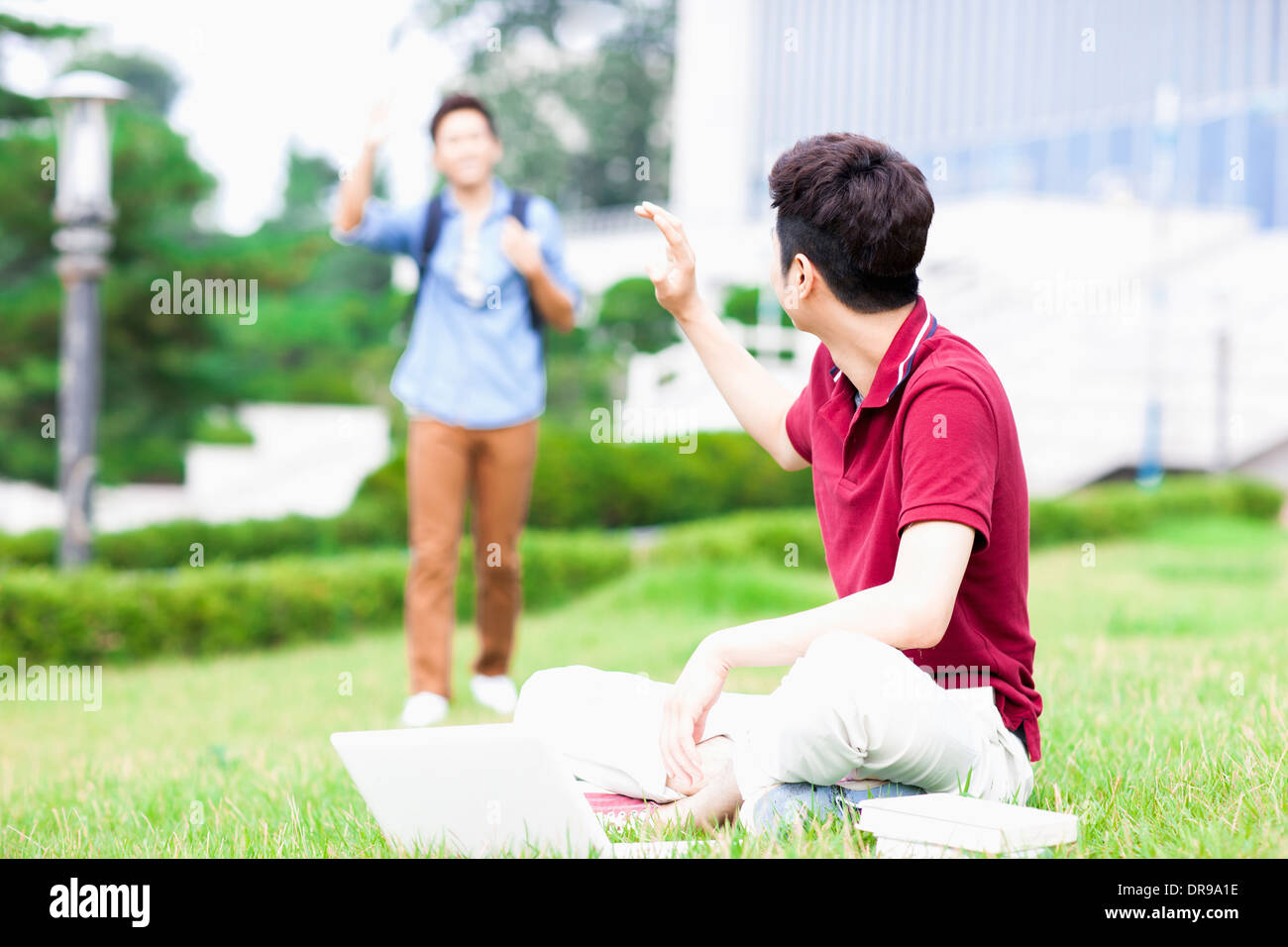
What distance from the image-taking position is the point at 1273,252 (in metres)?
17.1

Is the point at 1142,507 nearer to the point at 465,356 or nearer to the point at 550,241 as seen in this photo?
the point at 550,241

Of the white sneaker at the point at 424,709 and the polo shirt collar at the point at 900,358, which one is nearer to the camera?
the polo shirt collar at the point at 900,358

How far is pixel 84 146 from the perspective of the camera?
7.14m

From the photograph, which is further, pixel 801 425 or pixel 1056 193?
pixel 1056 193

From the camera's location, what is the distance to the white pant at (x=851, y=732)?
2.01 metres

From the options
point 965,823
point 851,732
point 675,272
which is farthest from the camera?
point 675,272

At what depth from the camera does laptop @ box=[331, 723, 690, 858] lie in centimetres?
212

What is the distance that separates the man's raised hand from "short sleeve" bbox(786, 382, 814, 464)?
0.29 m

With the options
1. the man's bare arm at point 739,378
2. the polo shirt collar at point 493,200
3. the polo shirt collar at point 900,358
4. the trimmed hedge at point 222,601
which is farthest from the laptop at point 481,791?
the trimmed hedge at point 222,601

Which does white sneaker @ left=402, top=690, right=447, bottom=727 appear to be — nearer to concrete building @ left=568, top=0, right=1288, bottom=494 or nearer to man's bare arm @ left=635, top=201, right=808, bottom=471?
man's bare arm @ left=635, top=201, right=808, bottom=471

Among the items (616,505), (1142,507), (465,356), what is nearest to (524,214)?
(465,356)

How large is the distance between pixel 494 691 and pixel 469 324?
1.30 metres

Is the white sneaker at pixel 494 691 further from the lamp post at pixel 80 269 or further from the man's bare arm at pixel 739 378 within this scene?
the lamp post at pixel 80 269
